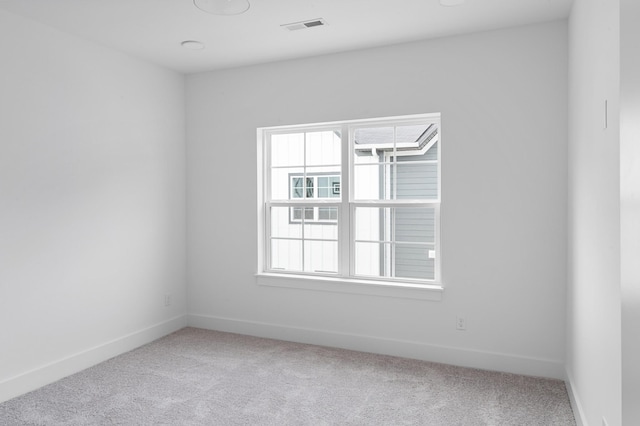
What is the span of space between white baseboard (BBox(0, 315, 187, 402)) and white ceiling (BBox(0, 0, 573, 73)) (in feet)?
8.08

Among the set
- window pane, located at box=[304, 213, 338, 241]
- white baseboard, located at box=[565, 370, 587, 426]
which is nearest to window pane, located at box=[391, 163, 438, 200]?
window pane, located at box=[304, 213, 338, 241]

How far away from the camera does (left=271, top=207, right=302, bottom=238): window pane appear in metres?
4.16

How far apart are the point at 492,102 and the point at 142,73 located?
3035 millimetres

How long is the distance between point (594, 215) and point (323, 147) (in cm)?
239

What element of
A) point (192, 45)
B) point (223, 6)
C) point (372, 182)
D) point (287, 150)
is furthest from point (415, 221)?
point (192, 45)

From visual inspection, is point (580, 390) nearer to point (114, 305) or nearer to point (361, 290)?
point (361, 290)

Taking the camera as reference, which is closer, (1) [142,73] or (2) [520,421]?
(2) [520,421]

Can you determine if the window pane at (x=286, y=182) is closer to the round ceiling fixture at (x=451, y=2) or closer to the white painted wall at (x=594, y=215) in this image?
the round ceiling fixture at (x=451, y=2)

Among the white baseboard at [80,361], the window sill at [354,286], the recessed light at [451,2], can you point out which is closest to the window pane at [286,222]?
the window sill at [354,286]

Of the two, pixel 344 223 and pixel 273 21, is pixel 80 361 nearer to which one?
pixel 344 223

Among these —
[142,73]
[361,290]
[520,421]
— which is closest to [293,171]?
[361,290]

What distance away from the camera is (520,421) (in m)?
2.55

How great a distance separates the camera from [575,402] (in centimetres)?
260


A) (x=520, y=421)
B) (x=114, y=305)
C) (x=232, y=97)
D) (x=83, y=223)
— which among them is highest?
(x=232, y=97)
